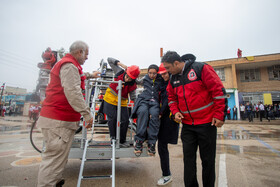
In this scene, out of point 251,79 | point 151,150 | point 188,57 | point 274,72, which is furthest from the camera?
point 251,79

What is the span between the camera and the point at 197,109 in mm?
1945

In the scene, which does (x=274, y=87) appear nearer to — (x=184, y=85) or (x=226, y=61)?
(x=226, y=61)

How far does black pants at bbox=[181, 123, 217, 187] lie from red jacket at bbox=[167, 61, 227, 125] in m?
0.10

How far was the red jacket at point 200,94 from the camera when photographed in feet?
5.99

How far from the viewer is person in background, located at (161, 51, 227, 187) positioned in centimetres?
184

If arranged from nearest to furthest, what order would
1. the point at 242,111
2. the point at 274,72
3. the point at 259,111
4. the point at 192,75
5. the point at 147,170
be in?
the point at 192,75
the point at 147,170
the point at 259,111
the point at 242,111
the point at 274,72

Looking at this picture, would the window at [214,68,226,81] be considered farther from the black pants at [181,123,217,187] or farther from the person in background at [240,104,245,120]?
the black pants at [181,123,217,187]

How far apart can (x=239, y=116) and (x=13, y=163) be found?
21.6m

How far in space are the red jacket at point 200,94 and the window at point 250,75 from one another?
24258mm

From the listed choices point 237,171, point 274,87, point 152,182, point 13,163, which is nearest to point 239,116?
point 274,87

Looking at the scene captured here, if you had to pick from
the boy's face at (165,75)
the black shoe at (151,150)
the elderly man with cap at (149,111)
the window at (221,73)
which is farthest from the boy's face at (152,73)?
the window at (221,73)

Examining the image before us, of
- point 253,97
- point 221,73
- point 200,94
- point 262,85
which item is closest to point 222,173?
point 200,94

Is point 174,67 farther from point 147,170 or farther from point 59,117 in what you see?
point 147,170

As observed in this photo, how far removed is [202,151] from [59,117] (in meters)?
1.69
